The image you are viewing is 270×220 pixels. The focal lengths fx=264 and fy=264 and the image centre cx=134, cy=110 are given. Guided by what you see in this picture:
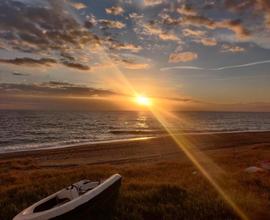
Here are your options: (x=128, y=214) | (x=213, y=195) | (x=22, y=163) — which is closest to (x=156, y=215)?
(x=128, y=214)

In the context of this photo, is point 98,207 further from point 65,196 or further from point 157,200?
point 157,200

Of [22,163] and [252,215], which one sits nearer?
[252,215]

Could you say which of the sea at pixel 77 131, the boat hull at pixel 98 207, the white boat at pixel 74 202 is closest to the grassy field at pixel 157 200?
the boat hull at pixel 98 207

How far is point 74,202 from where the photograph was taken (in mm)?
4953

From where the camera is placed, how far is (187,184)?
10500mm

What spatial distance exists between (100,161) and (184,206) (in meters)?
20.6

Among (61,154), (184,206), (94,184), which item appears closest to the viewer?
(94,184)

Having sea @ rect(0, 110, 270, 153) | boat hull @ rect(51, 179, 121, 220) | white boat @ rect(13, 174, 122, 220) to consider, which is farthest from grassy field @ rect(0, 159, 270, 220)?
sea @ rect(0, 110, 270, 153)

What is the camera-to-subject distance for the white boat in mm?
4656

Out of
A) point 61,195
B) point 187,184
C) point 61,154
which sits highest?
point 61,195

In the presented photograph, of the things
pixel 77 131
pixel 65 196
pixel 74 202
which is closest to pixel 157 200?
pixel 65 196

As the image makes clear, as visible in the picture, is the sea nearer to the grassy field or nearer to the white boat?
the grassy field

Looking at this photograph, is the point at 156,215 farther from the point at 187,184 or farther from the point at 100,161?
the point at 100,161

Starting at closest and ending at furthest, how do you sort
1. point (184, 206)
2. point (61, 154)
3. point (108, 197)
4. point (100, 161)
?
point (108, 197), point (184, 206), point (100, 161), point (61, 154)
